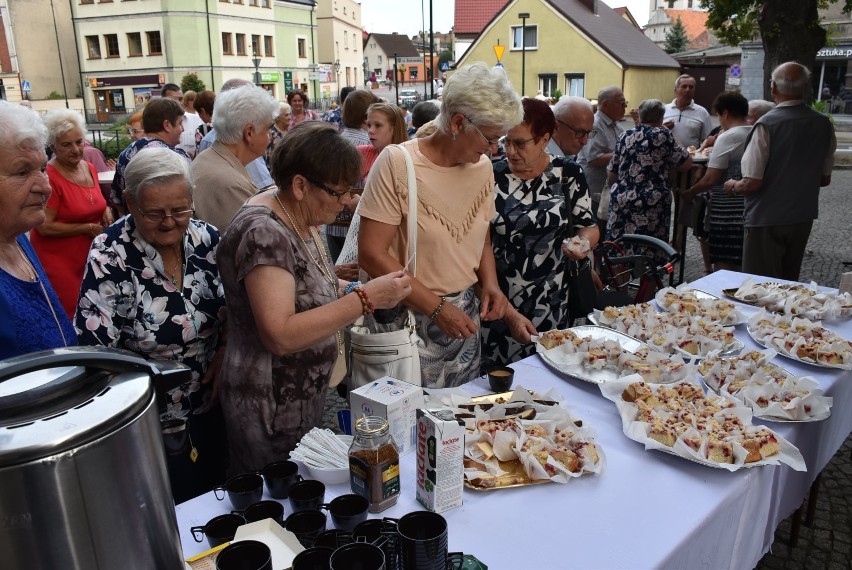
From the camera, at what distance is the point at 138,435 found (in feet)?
2.65

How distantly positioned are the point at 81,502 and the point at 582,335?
6.61ft

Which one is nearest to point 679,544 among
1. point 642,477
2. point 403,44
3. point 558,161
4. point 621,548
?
point 621,548

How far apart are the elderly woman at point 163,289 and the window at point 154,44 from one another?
117ft

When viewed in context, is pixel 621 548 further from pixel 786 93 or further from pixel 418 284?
pixel 786 93

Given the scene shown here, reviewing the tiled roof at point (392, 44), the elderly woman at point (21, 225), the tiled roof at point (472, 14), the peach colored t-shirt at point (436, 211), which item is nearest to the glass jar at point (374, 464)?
the elderly woman at point (21, 225)

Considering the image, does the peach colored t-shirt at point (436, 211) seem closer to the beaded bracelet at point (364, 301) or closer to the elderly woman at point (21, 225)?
the beaded bracelet at point (364, 301)

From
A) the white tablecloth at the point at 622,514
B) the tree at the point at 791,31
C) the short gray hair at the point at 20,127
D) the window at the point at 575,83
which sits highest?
the window at the point at 575,83

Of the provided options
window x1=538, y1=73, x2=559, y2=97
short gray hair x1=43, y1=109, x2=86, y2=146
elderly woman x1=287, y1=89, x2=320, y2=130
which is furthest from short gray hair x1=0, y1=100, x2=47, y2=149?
window x1=538, y1=73, x2=559, y2=97

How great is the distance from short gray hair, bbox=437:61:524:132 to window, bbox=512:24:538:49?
31.1m

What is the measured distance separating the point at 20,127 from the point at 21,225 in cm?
25

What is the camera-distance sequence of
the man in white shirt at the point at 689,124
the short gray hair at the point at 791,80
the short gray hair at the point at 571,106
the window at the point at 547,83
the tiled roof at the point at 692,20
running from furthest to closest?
the tiled roof at the point at 692,20 < the window at the point at 547,83 < the man in white shirt at the point at 689,124 < the short gray hair at the point at 791,80 < the short gray hair at the point at 571,106

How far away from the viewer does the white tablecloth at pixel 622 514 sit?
1322 millimetres

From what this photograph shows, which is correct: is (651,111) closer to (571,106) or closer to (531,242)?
(571,106)

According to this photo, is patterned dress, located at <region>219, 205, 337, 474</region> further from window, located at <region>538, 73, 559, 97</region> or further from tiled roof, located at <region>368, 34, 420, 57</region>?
tiled roof, located at <region>368, 34, 420, 57</region>
